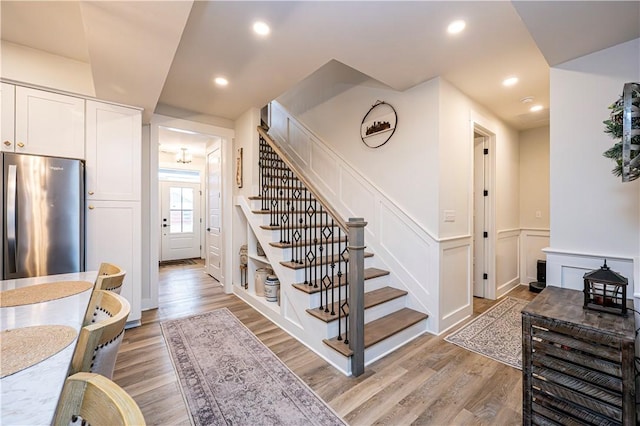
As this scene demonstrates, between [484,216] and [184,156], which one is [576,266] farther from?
[184,156]

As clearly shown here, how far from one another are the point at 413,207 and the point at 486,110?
1938 millimetres

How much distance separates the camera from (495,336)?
9.02 feet

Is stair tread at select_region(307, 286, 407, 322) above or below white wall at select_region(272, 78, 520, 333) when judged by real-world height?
below

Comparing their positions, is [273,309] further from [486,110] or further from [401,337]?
[486,110]

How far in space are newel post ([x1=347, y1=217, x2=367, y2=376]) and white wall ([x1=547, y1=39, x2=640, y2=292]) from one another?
1.40 meters

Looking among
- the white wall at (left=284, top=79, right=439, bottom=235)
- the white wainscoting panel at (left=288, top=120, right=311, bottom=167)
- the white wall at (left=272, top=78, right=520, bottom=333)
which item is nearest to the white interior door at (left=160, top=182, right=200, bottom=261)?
the white wainscoting panel at (left=288, top=120, right=311, bottom=167)

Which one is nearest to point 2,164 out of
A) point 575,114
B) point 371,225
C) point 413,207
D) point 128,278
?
point 128,278

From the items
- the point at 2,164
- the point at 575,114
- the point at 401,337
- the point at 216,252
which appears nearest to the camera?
the point at 575,114

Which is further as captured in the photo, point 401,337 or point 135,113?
point 135,113

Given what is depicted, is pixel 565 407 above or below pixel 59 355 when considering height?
below

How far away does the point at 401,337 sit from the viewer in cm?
257

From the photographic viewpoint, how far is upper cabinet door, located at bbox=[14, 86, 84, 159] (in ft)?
7.86

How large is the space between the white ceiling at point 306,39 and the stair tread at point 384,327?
243 centimetres

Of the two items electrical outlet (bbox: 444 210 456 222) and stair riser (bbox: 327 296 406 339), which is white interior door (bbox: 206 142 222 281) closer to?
stair riser (bbox: 327 296 406 339)
